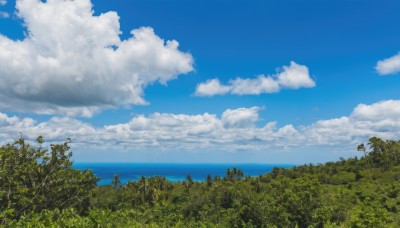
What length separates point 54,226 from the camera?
10.5 meters

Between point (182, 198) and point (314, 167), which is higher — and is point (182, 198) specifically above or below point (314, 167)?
below

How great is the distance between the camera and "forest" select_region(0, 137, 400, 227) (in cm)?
1686

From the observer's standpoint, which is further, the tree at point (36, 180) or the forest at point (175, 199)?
the tree at point (36, 180)

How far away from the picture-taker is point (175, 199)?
100500 millimetres

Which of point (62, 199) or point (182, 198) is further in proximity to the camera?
point (182, 198)

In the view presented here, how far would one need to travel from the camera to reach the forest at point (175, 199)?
664 inches

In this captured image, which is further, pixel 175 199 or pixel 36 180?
pixel 175 199

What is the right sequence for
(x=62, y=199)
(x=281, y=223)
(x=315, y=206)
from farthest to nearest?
(x=315, y=206) < (x=281, y=223) < (x=62, y=199)

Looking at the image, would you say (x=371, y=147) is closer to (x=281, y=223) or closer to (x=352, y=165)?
(x=352, y=165)

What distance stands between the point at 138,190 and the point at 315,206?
65223 millimetres

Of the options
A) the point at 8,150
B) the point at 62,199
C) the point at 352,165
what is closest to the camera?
the point at 8,150

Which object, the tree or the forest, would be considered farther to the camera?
the tree

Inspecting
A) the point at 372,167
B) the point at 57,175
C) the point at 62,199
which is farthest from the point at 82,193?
the point at 372,167

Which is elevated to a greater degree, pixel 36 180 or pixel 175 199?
pixel 36 180
